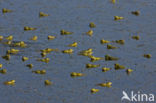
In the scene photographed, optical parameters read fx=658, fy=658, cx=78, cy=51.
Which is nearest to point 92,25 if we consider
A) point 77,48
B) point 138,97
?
point 77,48

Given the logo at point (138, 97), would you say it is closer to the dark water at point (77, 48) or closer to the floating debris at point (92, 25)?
the dark water at point (77, 48)

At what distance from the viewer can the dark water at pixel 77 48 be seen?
157 feet

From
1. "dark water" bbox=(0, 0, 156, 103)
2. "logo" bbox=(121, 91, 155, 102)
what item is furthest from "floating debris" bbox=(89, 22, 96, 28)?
"logo" bbox=(121, 91, 155, 102)

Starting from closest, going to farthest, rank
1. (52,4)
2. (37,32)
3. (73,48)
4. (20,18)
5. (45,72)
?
(45,72) → (73,48) → (37,32) → (20,18) → (52,4)

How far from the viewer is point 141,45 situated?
185 feet

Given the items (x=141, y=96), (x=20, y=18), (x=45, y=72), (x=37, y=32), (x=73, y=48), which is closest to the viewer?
(x=141, y=96)

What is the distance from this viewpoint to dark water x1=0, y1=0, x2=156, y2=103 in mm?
47875

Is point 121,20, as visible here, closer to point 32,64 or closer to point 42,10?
point 42,10

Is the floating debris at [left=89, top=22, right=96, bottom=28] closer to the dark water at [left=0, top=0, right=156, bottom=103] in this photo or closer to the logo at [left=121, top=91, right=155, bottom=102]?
the dark water at [left=0, top=0, right=156, bottom=103]

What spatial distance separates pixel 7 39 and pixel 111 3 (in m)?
15.4

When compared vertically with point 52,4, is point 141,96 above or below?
below

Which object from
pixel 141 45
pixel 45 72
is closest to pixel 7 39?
pixel 45 72

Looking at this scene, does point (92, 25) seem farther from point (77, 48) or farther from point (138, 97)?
point (138, 97)

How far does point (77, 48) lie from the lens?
5566 cm
